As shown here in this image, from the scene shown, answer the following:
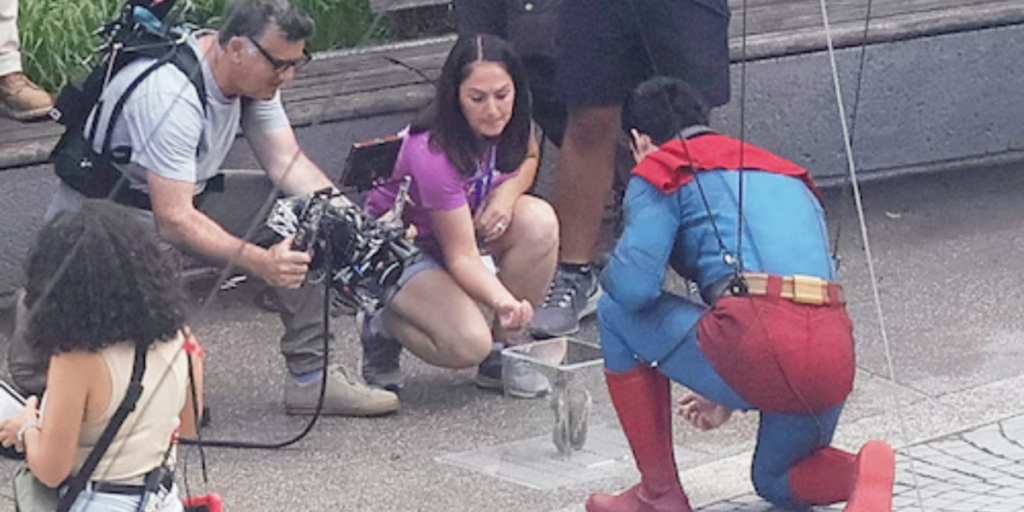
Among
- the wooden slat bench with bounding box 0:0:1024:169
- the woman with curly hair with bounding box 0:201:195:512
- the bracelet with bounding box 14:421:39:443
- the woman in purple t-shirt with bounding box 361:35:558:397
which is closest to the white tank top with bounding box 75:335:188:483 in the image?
the woman with curly hair with bounding box 0:201:195:512

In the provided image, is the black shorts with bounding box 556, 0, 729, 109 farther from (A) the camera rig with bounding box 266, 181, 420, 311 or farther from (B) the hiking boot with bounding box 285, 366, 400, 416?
(B) the hiking boot with bounding box 285, 366, 400, 416

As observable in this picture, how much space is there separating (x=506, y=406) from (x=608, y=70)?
107 centimetres

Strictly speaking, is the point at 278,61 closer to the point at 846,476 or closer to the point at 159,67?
the point at 159,67

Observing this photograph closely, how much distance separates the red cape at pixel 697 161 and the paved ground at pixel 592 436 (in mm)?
786

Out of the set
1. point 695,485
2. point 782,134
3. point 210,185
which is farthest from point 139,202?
point 782,134

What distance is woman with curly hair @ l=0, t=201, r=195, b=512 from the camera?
12.2 ft

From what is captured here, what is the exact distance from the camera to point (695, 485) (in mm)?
4965

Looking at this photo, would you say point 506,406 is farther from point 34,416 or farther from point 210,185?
point 34,416

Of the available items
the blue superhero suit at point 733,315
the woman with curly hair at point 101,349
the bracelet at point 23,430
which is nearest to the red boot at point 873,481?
the blue superhero suit at point 733,315

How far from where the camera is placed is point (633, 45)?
6.09m

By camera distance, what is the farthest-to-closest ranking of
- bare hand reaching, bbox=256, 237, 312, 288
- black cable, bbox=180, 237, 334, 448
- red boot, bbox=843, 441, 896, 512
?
black cable, bbox=180, 237, 334, 448 → bare hand reaching, bbox=256, 237, 312, 288 → red boot, bbox=843, 441, 896, 512

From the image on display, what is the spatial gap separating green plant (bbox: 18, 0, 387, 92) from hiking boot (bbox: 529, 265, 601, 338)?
1.00 meters

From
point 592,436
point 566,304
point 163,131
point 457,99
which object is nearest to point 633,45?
point 566,304

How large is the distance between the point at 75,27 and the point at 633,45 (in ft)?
5.96
